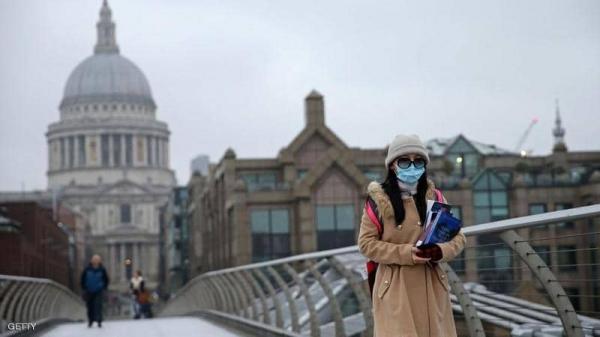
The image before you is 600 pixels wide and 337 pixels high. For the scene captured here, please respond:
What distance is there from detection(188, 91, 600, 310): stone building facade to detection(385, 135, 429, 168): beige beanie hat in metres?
55.2

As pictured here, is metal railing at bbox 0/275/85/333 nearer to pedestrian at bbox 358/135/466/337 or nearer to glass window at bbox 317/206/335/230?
pedestrian at bbox 358/135/466/337

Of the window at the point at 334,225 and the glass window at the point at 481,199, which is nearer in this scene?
the glass window at the point at 481,199

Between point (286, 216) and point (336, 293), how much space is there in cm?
5673

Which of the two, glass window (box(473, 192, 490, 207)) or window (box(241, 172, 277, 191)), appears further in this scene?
window (box(241, 172, 277, 191))

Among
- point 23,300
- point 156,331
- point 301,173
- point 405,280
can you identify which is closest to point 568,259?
point 405,280

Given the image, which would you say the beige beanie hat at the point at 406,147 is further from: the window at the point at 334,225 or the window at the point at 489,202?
the window at the point at 334,225

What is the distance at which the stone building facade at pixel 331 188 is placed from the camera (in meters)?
66.4

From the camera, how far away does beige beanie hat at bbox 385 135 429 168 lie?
27.6 feet

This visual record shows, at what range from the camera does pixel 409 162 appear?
333 inches

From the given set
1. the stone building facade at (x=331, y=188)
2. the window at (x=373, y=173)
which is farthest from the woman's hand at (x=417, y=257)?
the window at (x=373, y=173)

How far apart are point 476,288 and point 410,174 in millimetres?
4401

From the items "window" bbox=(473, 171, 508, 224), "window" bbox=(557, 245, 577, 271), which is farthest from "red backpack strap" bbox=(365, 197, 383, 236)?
"window" bbox=(473, 171, 508, 224)

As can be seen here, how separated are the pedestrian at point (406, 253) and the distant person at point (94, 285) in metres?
18.4

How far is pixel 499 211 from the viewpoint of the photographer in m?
67.6
